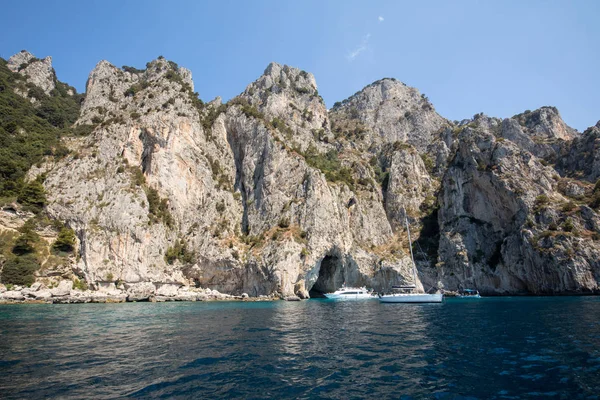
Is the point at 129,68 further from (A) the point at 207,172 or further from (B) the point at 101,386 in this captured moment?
(B) the point at 101,386

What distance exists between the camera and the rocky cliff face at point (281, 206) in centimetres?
5566

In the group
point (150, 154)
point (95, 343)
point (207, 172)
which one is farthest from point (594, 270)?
point (150, 154)

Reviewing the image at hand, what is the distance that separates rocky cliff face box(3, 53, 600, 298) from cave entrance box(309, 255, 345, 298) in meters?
0.31

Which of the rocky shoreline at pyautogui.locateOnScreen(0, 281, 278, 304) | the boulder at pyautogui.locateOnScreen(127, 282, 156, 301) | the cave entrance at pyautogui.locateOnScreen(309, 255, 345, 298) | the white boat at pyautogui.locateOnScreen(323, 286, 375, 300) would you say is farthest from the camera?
the cave entrance at pyautogui.locateOnScreen(309, 255, 345, 298)

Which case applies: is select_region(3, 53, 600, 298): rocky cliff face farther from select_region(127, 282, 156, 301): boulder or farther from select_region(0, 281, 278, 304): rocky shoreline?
select_region(0, 281, 278, 304): rocky shoreline

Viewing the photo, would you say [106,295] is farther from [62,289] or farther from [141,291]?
[62,289]

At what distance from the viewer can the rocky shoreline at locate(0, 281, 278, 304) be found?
1617 inches

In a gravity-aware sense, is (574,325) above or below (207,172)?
below

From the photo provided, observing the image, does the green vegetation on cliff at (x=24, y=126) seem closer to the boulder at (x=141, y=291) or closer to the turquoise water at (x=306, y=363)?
the boulder at (x=141, y=291)

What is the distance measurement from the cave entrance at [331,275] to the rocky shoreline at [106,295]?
1652cm

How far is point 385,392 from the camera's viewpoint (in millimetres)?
7848

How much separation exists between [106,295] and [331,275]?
42.4 metres

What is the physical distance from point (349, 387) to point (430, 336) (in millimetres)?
9404

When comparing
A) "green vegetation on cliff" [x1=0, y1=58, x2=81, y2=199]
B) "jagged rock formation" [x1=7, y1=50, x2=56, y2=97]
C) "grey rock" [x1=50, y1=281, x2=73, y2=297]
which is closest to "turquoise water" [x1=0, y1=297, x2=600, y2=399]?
"grey rock" [x1=50, y1=281, x2=73, y2=297]
